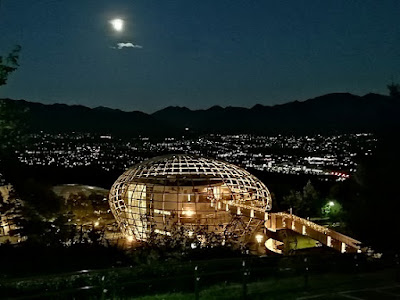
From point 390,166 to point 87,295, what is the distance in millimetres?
5198

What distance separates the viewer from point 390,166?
8375 mm

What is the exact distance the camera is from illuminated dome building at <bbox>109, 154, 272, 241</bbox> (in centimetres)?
1872

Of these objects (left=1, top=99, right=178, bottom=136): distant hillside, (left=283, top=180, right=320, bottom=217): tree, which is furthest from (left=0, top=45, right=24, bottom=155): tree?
(left=1, top=99, right=178, bottom=136): distant hillside

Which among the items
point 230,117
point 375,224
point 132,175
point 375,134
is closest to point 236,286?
point 375,224

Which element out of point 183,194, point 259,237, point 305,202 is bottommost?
point 259,237

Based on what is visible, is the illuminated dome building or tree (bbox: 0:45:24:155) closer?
tree (bbox: 0:45:24:155)

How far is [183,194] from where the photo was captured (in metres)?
18.8

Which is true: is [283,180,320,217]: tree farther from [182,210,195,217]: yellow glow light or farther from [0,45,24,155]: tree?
[0,45,24,155]: tree

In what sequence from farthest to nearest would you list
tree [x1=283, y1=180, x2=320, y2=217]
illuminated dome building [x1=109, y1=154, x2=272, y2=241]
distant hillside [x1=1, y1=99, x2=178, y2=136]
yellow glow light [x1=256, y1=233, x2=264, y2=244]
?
distant hillside [x1=1, y1=99, x2=178, y2=136] < tree [x1=283, y1=180, x2=320, y2=217] < yellow glow light [x1=256, y1=233, x2=264, y2=244] < illuminated dome building [x1=109, y1=154, x2=272, y2=241]

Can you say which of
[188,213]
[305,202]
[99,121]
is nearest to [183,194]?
[188,213]

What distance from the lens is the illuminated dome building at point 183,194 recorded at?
18.7 meters

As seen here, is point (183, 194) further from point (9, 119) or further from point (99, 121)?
point (99, 121)

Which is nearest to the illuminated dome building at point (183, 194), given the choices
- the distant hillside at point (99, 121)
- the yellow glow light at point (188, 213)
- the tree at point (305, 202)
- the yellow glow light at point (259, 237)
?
the yellow glow light at point (188, 213)

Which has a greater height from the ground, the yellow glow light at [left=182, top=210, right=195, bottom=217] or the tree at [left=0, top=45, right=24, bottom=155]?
the tree at [left=0, top=45, right=24, bottom=155]
